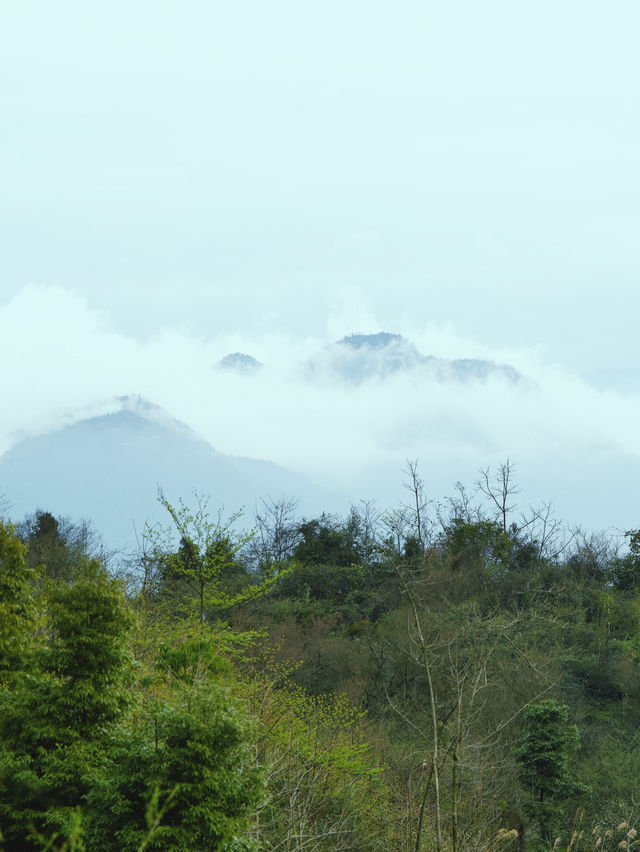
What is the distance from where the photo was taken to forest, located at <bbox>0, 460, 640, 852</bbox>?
9.06 m

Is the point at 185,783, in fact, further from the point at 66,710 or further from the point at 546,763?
the point at 546,763

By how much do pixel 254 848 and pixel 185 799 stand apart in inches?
45.7

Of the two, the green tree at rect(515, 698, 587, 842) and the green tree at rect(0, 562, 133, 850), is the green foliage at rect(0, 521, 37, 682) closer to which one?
the green tree at rect(0, 562, 133, 850)

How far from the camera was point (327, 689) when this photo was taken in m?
29.8

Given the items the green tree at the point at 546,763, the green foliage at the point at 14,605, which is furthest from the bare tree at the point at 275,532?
the green foliage at the point at 14,605

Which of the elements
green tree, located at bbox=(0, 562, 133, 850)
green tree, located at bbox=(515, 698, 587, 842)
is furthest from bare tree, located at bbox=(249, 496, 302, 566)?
green tree, located at bbox=(0, 562, 133, 850)

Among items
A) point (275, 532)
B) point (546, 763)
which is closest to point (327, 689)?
point (546, 763)

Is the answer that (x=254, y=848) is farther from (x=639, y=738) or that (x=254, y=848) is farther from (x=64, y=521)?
(x=64, y=521)

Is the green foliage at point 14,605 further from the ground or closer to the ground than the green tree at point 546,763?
further from the ground

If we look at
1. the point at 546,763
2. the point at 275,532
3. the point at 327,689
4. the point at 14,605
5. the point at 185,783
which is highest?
the point at 275,532

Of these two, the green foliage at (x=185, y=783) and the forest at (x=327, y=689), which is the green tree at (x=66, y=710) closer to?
the forest at (x=327, y=689)

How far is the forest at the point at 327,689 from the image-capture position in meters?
9.06

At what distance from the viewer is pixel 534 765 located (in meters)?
20.9

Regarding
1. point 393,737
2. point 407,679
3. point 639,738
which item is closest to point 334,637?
point 407,679
